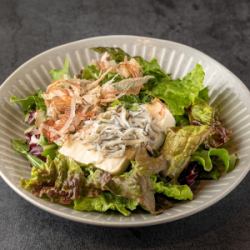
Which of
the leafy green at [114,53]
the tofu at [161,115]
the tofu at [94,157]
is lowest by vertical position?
the tofu at [94,157]

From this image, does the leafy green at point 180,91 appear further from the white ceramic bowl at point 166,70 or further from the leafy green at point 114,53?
the leafy green at point 114,53

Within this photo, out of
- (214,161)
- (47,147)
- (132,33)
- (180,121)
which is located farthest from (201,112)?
(132,33)

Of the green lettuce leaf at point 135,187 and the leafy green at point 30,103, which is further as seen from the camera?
the leafy green at point 30,103

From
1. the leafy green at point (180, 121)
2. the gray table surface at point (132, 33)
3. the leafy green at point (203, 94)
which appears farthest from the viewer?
the leafy green at point (203, 94)

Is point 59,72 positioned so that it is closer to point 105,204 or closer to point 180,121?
point 180,121

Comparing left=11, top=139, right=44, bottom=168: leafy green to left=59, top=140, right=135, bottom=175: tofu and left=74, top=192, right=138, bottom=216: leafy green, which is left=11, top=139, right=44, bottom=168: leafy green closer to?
left=59, top=140, right=135, bottom=175: tofu

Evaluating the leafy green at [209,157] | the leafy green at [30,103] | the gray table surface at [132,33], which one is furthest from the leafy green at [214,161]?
the leafy green at [30,103]

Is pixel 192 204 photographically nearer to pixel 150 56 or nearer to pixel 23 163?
pixel 23 163
